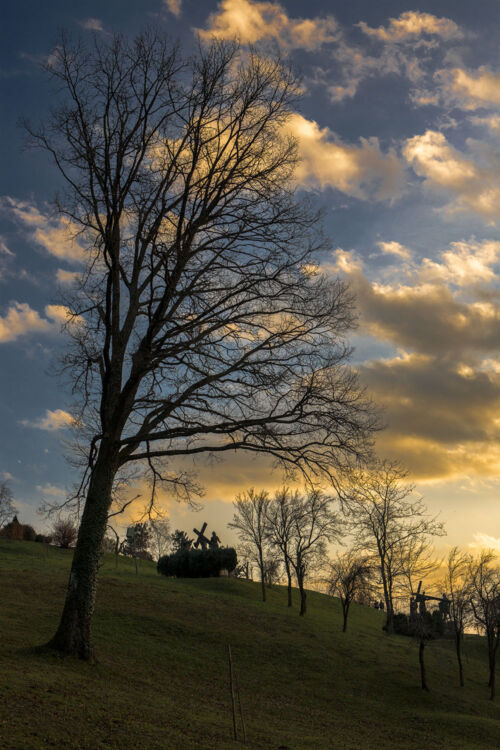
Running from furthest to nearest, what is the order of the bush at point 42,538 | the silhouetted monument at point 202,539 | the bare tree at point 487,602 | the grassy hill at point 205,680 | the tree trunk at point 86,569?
the silhouetted monument at point 202,539, the bush at point 42,538, the bare tree at point 487,602, the tree trunk at point 86,569, the grassy hill at point 205,680

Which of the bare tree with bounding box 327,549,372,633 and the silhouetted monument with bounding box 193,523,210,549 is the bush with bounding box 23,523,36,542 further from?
the bare tree with bounding box 327,549,372,633

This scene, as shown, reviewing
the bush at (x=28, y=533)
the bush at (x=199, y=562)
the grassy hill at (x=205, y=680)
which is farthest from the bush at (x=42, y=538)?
the grassy hill at (x=205, y=680)

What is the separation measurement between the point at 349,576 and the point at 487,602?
355 inches

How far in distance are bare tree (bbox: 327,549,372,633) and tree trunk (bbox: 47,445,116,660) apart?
1090 inches

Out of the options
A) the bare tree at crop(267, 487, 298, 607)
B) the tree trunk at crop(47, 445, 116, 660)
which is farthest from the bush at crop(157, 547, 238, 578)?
the tree trunk at crop(47, 445, 116, 660)

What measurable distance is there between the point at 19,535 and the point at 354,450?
2345 inches

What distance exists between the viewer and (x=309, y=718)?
17016 mm

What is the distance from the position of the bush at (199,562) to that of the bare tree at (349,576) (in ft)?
46.1

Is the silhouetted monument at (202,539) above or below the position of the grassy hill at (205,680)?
above

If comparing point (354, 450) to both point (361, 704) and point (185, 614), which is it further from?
point (185, 614)

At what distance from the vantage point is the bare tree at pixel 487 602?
116 ft

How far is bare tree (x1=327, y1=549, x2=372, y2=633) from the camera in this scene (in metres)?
38.3

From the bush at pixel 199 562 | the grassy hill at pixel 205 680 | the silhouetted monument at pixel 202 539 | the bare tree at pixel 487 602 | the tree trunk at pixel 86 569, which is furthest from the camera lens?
the silhouetted monument at pixel 202 539

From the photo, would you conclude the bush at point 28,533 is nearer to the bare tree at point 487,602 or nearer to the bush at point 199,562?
the bush at point 199,562
